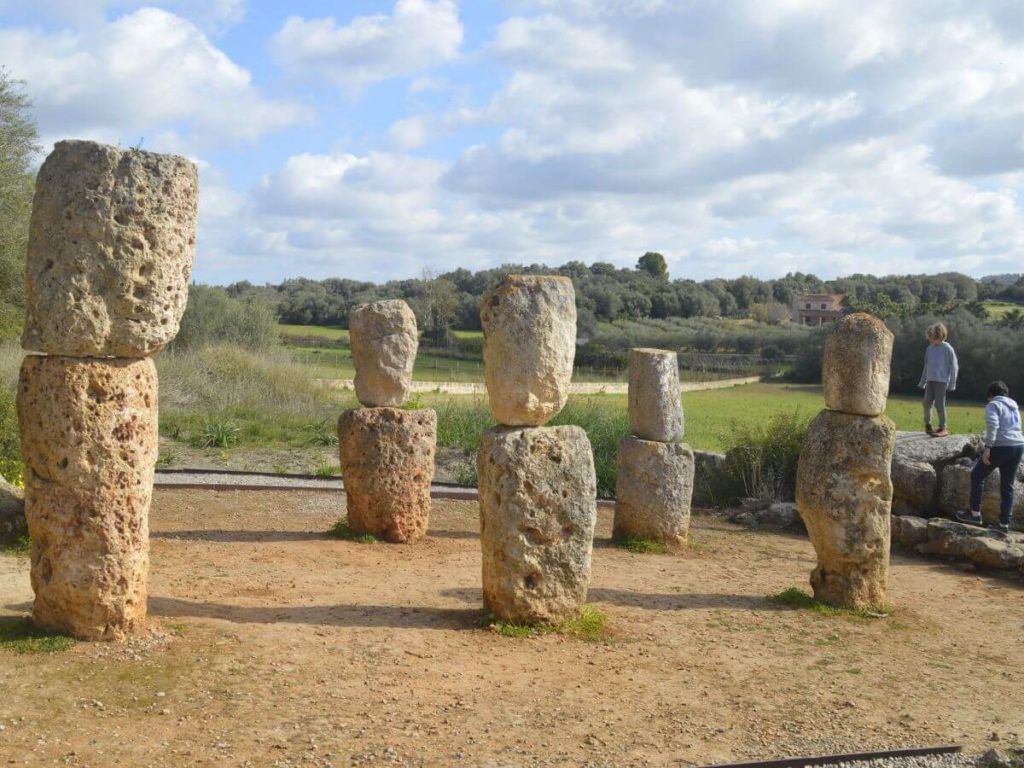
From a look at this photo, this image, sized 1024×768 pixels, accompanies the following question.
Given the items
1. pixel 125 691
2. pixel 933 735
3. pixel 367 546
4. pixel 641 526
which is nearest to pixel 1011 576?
pixel 641 526

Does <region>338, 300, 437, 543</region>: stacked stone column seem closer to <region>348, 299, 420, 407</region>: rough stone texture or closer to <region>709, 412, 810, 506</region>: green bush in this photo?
<region>348, 299, 420, 407</region>: rough stone texture

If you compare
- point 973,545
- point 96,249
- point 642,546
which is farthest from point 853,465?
point 96,249

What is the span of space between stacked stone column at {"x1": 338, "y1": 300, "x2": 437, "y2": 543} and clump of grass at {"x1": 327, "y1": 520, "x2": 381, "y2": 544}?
67 mm

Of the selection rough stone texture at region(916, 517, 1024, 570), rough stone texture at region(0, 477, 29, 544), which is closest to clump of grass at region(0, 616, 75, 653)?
rough stone texture at region(0, 477, 29, 544)

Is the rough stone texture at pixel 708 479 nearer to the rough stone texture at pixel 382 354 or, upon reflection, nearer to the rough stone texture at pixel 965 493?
the rough stone texture at pixel 965 493

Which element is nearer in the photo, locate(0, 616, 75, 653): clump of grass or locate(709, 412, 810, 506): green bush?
locate(0, 616, 75, 653): clump of grass

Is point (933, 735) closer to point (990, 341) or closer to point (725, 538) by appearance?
point (725, 538)

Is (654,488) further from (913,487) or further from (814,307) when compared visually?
(814,307)

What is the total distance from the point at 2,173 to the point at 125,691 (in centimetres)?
1966


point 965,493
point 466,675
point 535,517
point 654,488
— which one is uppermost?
point 535,517

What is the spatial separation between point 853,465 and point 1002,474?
4.82 m

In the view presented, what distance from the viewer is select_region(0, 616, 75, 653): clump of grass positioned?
21.5 feet

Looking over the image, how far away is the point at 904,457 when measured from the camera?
14.4m

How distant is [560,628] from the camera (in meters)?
7.82
